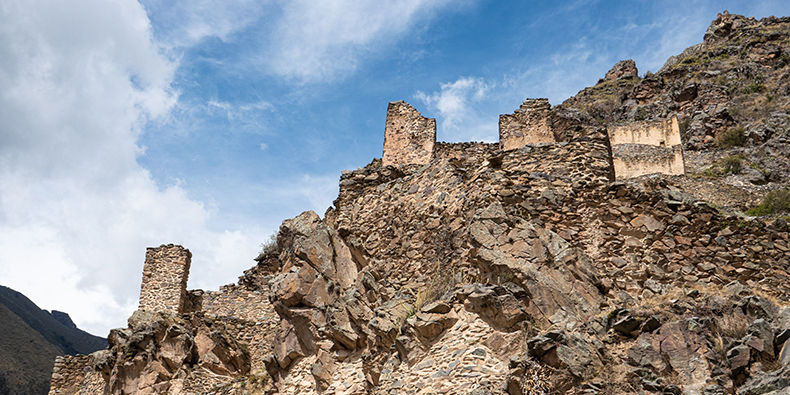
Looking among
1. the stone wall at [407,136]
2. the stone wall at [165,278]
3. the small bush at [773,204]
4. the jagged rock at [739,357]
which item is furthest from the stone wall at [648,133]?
the stone wall at [165,278]

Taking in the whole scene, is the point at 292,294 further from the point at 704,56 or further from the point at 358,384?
the point at 704,56

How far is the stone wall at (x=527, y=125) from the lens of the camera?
63.0 ft

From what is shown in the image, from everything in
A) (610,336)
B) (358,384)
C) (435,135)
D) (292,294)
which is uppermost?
(435,135)

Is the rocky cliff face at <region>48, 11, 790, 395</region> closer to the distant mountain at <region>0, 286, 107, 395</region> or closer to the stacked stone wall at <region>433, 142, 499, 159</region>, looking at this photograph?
the stacked stone wall at <region>433, 142, 499, 159</region>

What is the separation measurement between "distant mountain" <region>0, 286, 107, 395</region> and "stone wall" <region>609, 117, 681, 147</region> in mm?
27645

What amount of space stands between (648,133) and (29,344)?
1249 inches

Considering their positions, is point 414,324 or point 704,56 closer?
point 414,324

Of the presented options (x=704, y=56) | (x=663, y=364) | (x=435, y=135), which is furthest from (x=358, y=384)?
(x=704, y=56)

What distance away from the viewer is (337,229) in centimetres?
1387

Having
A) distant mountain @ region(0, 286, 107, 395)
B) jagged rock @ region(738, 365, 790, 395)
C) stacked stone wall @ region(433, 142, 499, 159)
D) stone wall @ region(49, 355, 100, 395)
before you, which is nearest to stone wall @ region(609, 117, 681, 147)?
stacked stone wall @ region(433, 142, 499, 159)

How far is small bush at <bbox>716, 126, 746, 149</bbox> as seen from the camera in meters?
28.7

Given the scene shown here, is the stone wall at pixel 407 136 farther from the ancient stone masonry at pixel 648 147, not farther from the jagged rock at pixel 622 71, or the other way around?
the jagged rock at pixel 622 71

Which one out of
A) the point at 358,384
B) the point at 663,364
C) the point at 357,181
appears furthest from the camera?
the point at 357,181

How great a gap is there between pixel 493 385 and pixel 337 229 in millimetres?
6759
